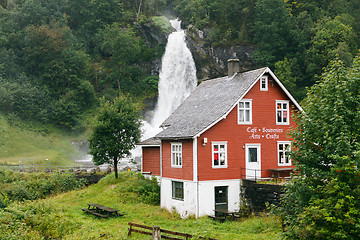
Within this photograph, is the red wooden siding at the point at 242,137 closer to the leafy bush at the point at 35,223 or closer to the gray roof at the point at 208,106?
the gray roof at the point at 208,106

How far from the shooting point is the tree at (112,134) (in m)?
32.3

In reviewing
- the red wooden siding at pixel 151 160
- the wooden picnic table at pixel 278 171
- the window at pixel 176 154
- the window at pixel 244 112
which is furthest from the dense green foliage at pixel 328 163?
the red wooden siding at pixel 151 160

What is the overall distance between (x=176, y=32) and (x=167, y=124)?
41993 millimetres

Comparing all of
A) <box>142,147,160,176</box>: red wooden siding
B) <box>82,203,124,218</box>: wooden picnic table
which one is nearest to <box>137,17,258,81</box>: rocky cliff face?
<box>142,147,160,176</box>: red wooden siding

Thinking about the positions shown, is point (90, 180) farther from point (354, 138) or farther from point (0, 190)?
point (354, 138)

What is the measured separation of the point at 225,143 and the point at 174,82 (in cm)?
3751

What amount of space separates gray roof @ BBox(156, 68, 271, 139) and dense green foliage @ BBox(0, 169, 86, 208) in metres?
10.9

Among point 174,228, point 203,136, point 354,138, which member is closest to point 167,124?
point 203,136

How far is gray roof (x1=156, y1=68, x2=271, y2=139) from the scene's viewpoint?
953 inches

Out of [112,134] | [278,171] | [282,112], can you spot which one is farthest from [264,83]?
[112,134]

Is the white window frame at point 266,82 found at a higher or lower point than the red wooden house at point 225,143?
higher

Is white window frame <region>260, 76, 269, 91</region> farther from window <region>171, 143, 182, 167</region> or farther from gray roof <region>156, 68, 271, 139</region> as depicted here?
window <region>171, 143, 182, 167</region>

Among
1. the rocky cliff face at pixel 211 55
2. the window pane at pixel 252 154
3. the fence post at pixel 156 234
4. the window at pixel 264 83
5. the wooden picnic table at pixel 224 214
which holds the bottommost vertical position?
the wooden picnic table at pixel 224 214

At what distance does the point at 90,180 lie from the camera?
36.1m
